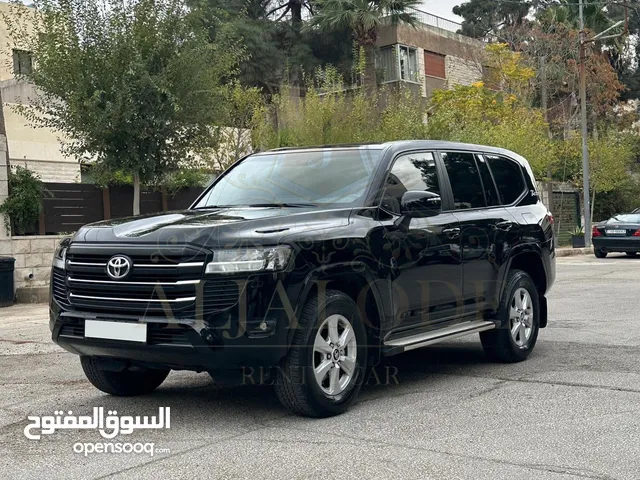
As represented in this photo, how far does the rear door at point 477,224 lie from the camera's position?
7.11m

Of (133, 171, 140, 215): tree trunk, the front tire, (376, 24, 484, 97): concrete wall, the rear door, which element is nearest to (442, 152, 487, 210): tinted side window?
the rear door

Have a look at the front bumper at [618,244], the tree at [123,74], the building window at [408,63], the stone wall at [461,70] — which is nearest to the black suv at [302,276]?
the tree at [123,74]

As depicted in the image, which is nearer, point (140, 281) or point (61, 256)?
point (140, 281)

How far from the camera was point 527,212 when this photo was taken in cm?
811

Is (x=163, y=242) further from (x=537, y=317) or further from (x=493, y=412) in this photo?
(x=537, y=317)

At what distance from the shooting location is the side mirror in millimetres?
6348

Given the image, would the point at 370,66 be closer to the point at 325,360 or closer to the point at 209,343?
the point at 325,360

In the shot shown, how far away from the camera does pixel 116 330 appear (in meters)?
5.48

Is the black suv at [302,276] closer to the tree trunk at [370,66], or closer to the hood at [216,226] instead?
the hood at [216,226]

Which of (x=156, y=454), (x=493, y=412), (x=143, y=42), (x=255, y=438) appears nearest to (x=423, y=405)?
(x=493, y=412)

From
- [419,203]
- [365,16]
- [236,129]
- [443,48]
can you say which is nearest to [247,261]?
[419,203]

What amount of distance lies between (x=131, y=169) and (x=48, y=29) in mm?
3021

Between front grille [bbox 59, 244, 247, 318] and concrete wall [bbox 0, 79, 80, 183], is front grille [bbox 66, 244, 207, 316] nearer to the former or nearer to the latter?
front grille [bbox 59, 244, 247, 318]

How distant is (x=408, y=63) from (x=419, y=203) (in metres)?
33.1
